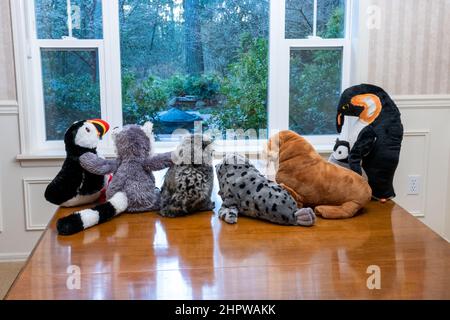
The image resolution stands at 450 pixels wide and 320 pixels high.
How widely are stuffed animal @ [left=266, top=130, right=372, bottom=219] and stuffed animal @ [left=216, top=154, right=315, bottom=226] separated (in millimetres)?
120

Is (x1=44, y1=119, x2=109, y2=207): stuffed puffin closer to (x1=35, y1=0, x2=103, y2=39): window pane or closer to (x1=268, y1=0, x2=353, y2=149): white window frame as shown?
(x1=35, y1=0, x2=103, y2=39): window pane

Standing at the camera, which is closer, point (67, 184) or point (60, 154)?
point (67, 184)

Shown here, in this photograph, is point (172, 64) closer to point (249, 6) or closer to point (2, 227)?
point (249, 6)

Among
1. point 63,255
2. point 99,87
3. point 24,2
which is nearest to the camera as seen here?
point 63,255

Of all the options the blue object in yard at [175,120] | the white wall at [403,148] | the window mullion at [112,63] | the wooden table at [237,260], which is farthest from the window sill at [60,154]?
the wooden table at [237,260]

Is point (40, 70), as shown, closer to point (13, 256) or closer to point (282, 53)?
point (13, 256)

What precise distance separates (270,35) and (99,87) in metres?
1.09

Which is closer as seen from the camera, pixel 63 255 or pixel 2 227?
pixel 63 255

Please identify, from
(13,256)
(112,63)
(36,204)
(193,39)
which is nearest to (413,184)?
(193,39)

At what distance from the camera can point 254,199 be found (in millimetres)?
2004

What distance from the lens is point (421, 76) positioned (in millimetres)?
2902

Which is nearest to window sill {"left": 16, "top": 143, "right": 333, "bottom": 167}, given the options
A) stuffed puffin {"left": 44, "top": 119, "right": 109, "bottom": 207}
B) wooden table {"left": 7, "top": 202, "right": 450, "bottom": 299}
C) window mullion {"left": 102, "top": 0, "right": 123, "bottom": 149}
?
window mullion {"left": 102, "top": 0, "right": 123, "bottom": 149}

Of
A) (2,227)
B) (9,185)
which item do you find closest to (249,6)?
(9,185)

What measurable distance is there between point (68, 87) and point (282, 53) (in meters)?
1.32
